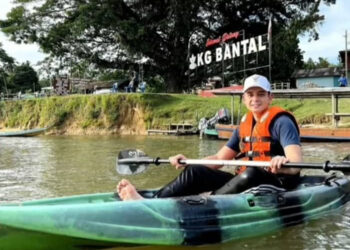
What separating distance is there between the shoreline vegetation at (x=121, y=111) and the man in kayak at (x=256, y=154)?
57.0 ft

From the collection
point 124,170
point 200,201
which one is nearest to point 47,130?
point 124,170

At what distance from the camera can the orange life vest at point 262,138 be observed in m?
5.06

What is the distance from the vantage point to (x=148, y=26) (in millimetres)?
34000

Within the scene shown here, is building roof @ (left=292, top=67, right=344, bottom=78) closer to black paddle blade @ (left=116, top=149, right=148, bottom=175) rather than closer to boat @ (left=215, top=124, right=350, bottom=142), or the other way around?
boat @ (left=215, top=124, right=350, bottom=142)

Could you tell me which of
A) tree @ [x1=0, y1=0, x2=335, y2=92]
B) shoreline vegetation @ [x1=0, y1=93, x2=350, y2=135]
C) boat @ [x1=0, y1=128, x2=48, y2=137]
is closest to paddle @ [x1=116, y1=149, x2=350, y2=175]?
shoreline vegetation @ [x1=0, y1=93, x2=350, y2=135]

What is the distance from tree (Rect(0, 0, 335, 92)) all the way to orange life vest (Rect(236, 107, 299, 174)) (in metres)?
28.2

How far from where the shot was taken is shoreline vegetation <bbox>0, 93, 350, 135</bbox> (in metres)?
26.0

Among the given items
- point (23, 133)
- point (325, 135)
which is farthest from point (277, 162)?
point (23, 133)

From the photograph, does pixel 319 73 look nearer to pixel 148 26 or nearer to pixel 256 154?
pixel 148 26

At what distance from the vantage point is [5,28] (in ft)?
121

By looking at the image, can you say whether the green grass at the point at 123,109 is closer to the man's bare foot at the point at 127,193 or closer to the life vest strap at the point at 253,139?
the life vest strap at the point at 253,139

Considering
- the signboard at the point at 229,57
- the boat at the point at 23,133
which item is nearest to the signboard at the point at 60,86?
the boat at the point at 23,133

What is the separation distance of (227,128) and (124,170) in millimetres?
14407

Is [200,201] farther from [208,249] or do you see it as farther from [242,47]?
[242,47]
